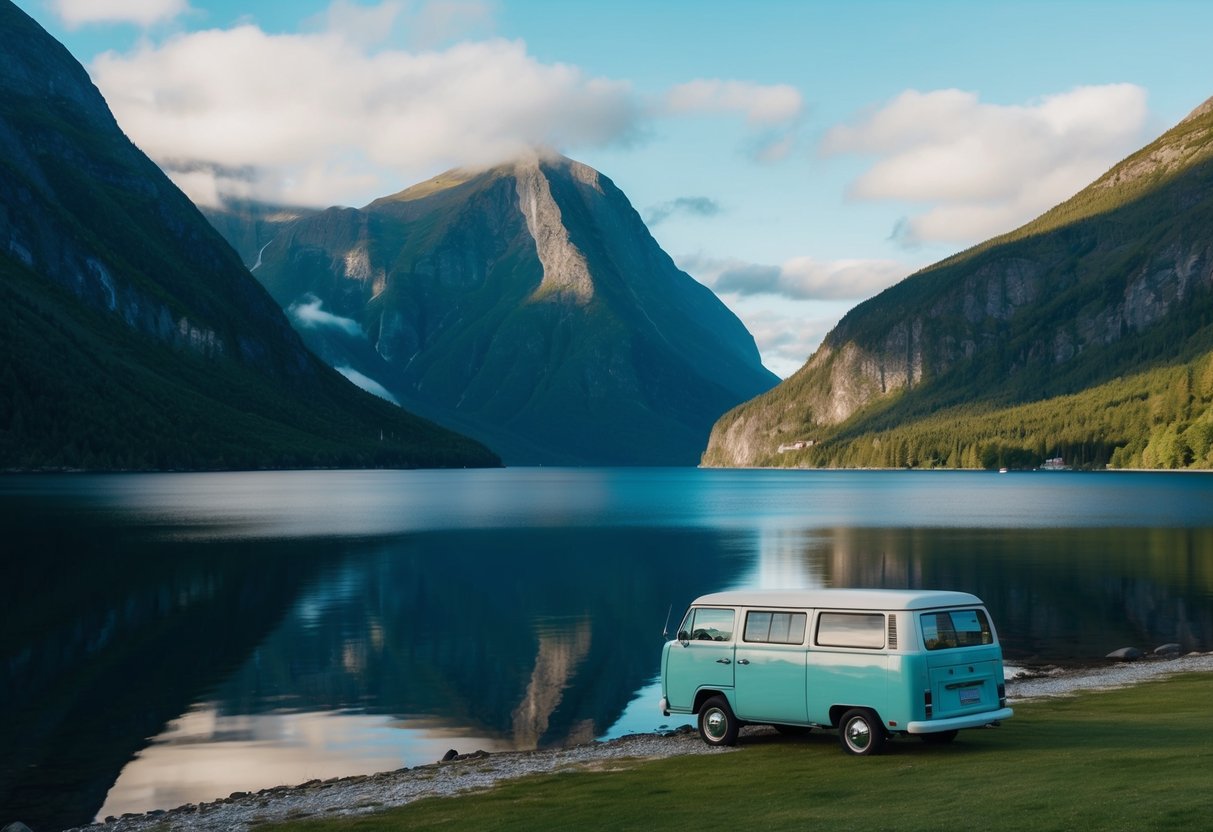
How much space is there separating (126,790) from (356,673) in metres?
20.4

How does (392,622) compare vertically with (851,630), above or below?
below

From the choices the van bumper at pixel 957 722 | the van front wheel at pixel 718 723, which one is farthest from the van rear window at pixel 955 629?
the van front wheel at pixel 718 723

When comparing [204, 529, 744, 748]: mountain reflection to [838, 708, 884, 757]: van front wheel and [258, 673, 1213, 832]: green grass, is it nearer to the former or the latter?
[258, 673, 1213, 832]: green grass

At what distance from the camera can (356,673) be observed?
56.3m

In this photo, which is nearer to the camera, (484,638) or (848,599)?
(848,599)

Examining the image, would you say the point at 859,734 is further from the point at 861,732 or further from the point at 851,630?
the point at 851,630

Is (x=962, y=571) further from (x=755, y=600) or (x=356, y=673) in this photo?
(x=755, y=600)

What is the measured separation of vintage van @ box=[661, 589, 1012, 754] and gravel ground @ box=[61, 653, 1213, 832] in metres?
2.32

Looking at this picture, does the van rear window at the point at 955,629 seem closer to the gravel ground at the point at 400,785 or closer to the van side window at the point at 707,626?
the van side window at the point at 707,626

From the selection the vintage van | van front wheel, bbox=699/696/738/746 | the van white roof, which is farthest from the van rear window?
van front wheel, bbox=699/696/738/746

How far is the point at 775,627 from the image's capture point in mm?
31844

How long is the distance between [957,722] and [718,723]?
679 centimetres

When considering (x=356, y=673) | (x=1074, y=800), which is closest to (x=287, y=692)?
(x=356, y=673)

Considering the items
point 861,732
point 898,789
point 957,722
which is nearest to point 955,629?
point 957,722
